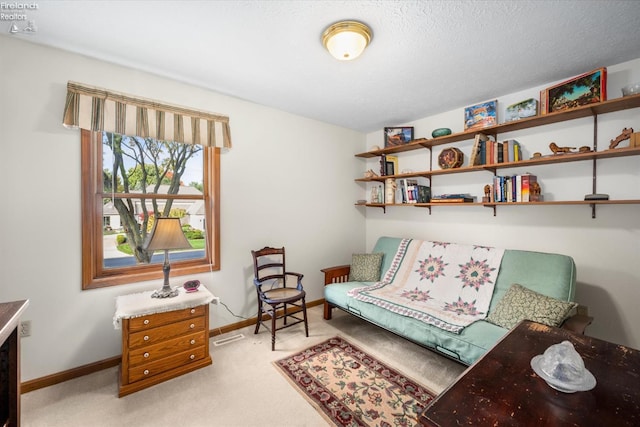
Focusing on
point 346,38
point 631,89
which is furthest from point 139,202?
point 631,89

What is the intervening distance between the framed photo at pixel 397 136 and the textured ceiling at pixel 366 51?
0.75 metres

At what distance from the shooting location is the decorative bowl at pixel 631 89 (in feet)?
6.31

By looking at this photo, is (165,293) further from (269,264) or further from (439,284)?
(439,284)

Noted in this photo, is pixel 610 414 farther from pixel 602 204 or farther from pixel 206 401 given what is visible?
pixel 602 204

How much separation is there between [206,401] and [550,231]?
3.20 metres

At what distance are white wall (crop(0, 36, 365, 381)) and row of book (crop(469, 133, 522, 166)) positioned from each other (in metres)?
2.19

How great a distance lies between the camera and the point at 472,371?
1.00 meters

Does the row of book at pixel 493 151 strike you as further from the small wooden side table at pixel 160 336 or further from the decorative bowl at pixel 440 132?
the small wooden side table at pixel 160 336

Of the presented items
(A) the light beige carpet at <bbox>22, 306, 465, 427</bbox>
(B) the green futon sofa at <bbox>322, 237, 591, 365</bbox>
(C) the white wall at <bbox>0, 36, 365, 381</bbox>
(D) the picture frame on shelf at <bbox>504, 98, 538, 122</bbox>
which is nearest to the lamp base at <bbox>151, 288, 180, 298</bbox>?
(C) the white wall at <bbox>0, 36, 365, 381</bbox>

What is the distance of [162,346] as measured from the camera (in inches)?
80.0

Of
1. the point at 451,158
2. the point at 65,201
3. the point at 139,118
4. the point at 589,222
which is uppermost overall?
the point at 139,118

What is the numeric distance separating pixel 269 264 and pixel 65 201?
Answer: 1.80 meters

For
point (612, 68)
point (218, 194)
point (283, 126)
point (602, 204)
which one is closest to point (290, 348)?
point (218, 194)

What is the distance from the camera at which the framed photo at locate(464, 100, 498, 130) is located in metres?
2.74
